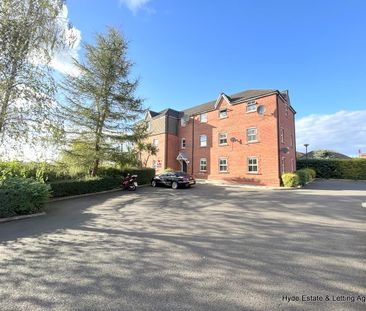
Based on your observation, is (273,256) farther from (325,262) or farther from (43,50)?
(43,50)

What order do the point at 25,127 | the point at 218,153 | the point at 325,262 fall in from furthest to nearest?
the point at 218,153 → the point at 25,127 → the point at 325,262

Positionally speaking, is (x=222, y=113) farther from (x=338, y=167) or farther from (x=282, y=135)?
(x=338, y=167)

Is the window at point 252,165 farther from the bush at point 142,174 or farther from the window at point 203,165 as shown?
the bush at point 142,174

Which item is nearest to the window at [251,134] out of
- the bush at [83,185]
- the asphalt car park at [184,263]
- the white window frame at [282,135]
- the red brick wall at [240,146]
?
the red brick wall at [240,146]

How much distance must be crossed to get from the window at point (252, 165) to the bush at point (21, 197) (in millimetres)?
17456

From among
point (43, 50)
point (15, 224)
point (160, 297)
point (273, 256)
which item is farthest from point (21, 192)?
point (273, 256)

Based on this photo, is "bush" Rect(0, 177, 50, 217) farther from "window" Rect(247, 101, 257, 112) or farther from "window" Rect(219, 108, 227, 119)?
"window" Rect(219, 108, 227, 119)

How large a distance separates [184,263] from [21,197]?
24.9ft

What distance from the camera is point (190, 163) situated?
2816 centimetres

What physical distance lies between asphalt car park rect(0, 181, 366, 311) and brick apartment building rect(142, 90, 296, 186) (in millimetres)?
13338

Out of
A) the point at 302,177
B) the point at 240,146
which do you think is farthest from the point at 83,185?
the point at 302,177

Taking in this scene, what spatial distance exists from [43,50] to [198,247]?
981cm

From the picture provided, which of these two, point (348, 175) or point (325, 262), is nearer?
point (325, 262)

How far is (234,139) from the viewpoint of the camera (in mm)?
23438
